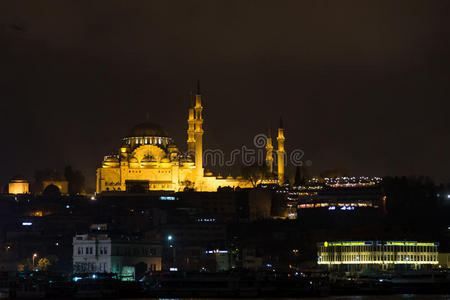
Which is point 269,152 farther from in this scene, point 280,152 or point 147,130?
point 147,130

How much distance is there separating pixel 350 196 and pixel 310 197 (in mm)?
6275

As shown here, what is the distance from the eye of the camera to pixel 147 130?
636ft

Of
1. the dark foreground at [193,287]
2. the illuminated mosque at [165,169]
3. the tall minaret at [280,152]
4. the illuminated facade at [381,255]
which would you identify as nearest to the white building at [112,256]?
the dark foreground at [193,287]

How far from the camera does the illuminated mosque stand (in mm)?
184125

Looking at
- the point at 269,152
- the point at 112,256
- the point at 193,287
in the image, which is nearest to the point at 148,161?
the point at 269,152

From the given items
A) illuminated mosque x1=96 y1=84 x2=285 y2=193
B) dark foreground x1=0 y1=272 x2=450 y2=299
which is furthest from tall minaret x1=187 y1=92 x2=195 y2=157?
dark foreground x1=0 y1=272 x2=450 y2=299

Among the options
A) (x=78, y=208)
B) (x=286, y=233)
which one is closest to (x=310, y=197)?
(x=286, y=233)

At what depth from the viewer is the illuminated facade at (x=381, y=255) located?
13712 centimetres

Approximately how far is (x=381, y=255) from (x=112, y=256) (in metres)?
32.0

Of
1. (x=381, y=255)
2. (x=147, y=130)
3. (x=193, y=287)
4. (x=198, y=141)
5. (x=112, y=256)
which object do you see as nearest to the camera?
(x=193, y=287)

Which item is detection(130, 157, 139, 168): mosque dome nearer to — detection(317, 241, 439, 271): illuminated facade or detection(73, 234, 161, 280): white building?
detection(317, 241, 439, 271): illuminated facade

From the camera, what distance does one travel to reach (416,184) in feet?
589

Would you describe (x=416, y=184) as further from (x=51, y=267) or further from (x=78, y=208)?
(x=51, y=267)

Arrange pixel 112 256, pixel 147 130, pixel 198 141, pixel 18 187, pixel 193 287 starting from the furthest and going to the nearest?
pixel 147 130, pixel 18 187, pixel 198 141, pixel 112 256, pixel 193 287
